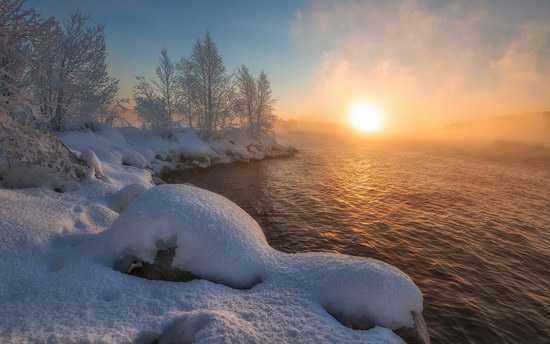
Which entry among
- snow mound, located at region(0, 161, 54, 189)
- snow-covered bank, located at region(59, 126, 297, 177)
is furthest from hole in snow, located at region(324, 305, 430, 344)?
snow-covered bank, located at region(59, 126, 297, 177)

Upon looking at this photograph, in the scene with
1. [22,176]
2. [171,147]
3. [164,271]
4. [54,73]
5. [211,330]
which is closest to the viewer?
[211,330]

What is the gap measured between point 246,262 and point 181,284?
1.38 metres

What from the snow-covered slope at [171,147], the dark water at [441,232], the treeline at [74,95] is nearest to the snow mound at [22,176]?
the treeline at [74,95]

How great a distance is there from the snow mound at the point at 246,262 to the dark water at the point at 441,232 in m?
3.07

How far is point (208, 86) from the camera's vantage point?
3719 centimetres

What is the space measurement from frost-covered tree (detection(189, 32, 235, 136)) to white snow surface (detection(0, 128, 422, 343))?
103 ft

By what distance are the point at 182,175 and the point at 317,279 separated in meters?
21.6

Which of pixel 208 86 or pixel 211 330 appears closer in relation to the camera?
pixel 211 330

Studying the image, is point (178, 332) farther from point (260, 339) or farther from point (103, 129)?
point (103, 129)

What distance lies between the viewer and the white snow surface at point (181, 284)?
4.07 metres

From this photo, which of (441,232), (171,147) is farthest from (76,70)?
(441,232)

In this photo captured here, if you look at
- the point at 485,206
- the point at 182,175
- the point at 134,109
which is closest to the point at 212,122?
the point at 134,109

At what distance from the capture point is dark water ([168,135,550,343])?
24.7ft

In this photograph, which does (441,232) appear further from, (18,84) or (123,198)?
(18,84)
